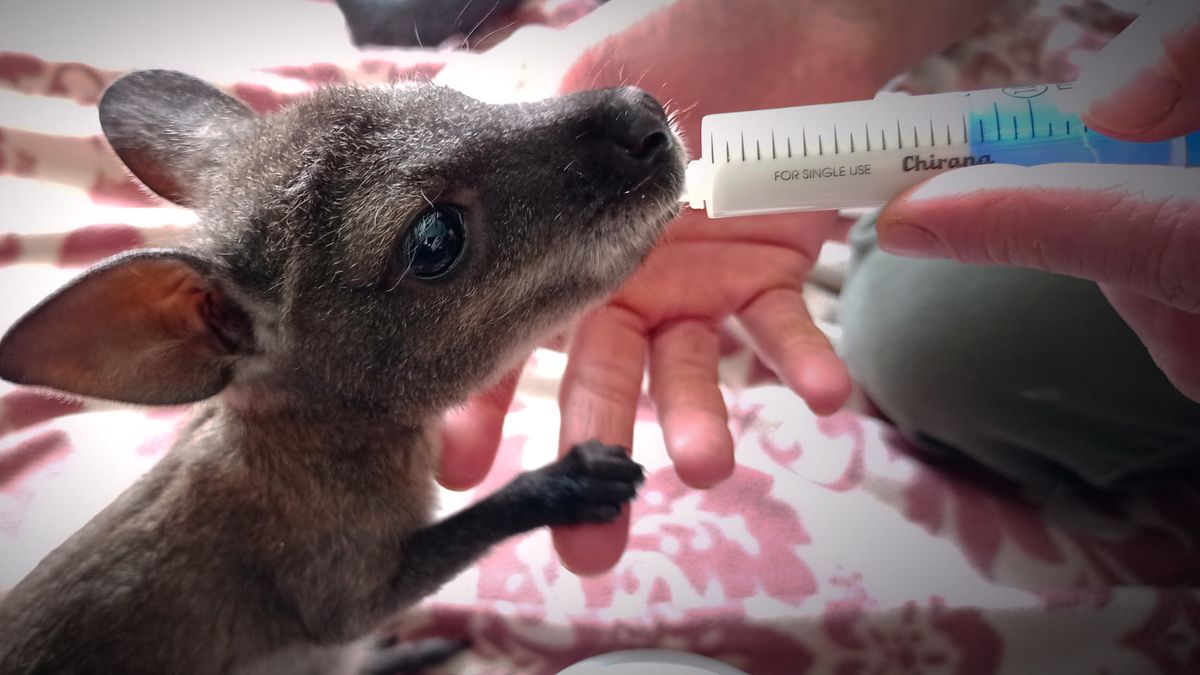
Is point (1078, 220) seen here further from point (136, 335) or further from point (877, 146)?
point (136, 335)

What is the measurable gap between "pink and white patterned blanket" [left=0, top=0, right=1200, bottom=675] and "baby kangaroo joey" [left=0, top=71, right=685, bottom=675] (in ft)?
1.47

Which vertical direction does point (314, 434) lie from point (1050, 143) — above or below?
below

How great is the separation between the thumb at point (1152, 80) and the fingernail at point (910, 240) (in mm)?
280

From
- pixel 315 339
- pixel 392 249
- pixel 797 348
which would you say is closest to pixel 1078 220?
pixel 797 348

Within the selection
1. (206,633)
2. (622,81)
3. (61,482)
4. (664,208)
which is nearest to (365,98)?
(664,208)

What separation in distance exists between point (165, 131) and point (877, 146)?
4.63 feet

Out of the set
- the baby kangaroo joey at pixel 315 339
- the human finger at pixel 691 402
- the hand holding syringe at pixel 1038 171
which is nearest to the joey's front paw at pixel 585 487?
the baby kangaroo joey at pixel 315 339

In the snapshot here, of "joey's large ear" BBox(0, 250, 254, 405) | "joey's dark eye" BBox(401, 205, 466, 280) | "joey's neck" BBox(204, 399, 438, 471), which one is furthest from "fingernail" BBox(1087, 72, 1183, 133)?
"joey's large ear" BBox(0, 250, 254, 405)

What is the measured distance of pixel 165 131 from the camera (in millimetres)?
1723

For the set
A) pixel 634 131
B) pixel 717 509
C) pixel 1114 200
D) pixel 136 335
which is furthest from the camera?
pixel 717 509

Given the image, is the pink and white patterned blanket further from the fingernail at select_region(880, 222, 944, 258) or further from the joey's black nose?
the fingernail at select_region(880, 222, 944, 258)

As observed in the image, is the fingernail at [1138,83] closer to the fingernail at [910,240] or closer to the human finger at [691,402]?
the fingernail at [910,240]

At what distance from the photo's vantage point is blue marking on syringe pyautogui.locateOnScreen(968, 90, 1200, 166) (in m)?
1.37

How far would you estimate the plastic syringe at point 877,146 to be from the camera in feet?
4.72
